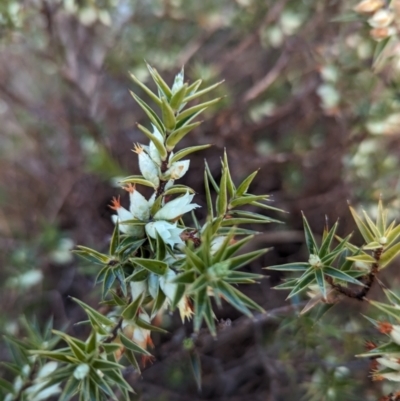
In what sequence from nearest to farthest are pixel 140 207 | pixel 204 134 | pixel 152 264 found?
pixel 152 264 < pixel 140 207 < pixel 204 134

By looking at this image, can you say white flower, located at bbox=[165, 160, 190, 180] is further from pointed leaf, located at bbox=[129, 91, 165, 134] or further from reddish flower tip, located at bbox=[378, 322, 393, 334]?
reddish flower tip, located at bbox=[378, 322, 393, 334]

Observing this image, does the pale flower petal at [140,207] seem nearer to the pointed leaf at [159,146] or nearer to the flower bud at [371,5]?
the pointed leaf at [159,146]

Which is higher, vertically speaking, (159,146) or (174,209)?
(159,146)

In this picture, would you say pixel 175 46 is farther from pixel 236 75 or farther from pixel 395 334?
pixel 395 334

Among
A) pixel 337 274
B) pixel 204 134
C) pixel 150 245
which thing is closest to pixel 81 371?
pixel 150 245

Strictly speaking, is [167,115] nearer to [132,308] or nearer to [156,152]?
[156,152]

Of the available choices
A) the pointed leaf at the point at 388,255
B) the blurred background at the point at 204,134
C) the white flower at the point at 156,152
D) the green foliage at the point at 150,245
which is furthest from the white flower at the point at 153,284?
the blurred background at the point at 204,134

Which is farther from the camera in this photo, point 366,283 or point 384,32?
point 384,32

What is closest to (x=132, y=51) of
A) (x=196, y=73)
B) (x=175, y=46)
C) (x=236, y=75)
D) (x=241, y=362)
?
(x=175, y=46)
